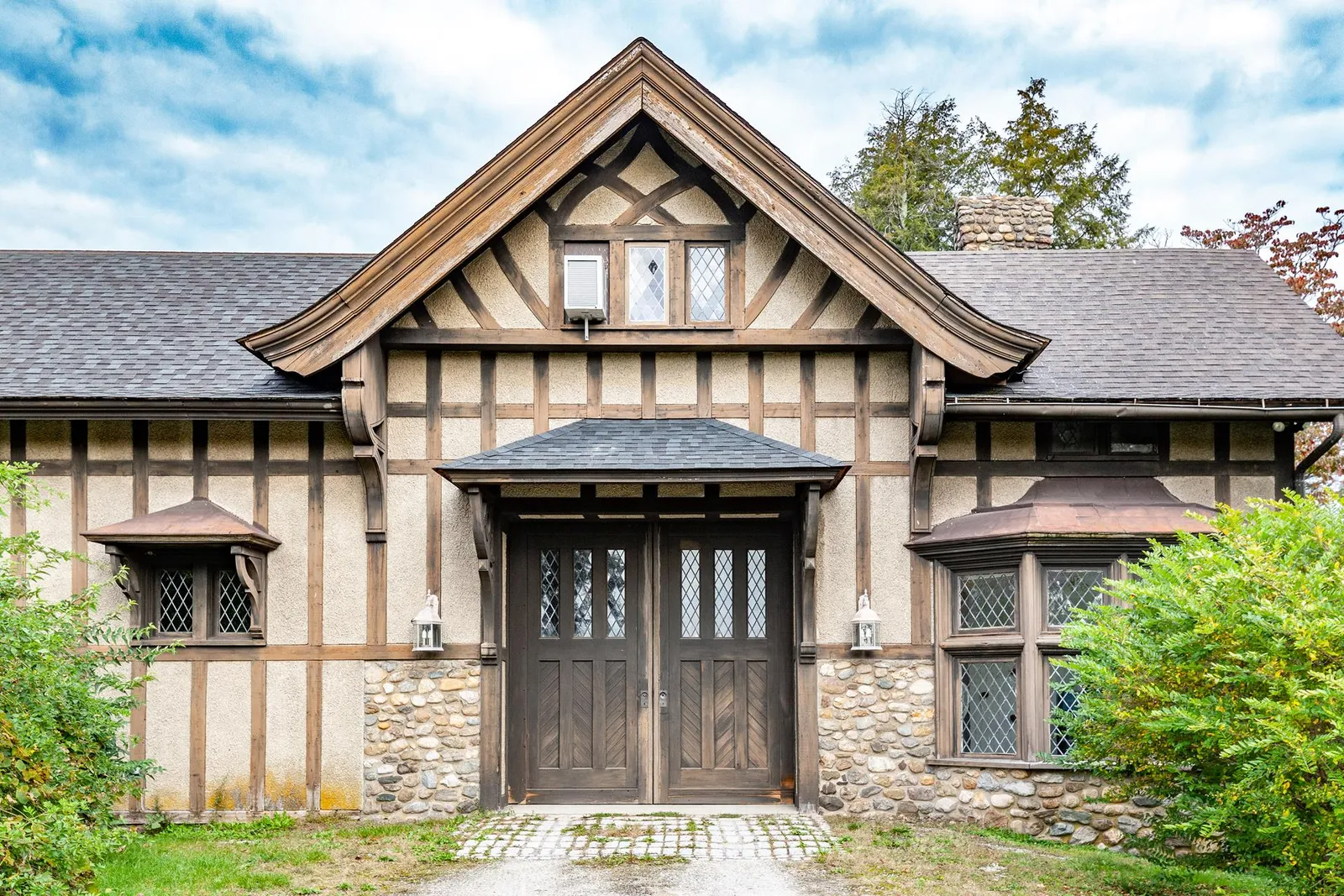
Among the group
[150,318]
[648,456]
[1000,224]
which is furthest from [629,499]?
[1000,224]

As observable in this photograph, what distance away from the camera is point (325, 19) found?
759 inches

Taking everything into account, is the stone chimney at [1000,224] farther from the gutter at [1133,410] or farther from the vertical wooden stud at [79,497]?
the vertical wooden stud at [79,497]

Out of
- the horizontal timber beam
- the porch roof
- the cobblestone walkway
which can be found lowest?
the cobblestone walkway

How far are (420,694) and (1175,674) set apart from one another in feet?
18.9

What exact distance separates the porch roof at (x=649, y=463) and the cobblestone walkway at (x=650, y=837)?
2.63 m

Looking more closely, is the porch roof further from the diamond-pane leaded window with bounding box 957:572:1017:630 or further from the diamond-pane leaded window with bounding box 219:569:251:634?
the diamond-pane leaded window with bounding box 219:569:251:634

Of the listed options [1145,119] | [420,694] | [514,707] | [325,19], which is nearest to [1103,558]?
[514,707]

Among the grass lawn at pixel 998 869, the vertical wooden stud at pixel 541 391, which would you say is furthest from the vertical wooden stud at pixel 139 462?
the grass lawn at pixel 998 869

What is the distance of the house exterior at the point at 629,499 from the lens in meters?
8.65

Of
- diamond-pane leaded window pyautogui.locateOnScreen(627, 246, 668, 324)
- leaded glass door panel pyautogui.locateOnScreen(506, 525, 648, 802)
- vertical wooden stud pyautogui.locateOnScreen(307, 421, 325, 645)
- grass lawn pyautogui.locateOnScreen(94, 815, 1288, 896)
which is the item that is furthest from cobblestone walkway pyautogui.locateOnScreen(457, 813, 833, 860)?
diamond-pane leaded window pyautogui.locateOnScreen(627, 246, 668, 324)

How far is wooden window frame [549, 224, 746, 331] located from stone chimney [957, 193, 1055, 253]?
203 inches

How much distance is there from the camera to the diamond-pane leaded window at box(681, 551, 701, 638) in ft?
30.2

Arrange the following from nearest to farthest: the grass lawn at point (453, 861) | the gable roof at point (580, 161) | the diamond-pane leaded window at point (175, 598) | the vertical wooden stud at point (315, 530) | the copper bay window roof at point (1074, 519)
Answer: the grass lawn at point (453, 861) < the copper bay window roof at point (1074, 519) < the gable roof at point (580, 161) < the vertical wooden stud at point (315, 530) < the diamond-pane leaded window at point (175, 598)

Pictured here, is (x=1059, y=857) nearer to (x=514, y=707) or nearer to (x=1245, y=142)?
(x=514, y=707)
